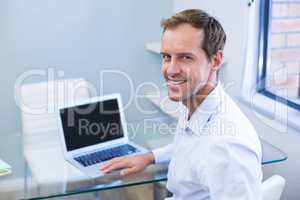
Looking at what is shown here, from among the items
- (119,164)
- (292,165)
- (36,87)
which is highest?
(36,87)

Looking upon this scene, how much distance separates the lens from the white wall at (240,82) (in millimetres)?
1924

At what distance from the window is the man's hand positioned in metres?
0.81

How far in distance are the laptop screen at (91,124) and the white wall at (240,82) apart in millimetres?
712

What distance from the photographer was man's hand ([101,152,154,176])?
158 centimetres

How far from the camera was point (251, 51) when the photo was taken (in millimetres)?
2229

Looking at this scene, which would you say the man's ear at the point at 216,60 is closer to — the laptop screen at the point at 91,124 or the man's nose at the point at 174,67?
the man's nose at the point at 174,67

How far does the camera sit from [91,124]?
182 centimetres

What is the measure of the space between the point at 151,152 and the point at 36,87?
3.06ft

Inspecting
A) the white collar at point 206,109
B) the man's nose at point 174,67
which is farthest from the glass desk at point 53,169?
the man's nose at point 174,67

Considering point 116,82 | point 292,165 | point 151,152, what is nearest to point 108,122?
point 151,152

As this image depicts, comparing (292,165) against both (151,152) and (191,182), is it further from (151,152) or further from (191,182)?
(191,182)

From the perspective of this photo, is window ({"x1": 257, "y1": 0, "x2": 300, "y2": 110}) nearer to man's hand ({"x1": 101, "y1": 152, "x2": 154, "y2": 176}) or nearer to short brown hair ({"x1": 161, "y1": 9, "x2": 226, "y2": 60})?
man's hand ({"x1": 101, "y1": 152, "x2": 154, "y2": 176})

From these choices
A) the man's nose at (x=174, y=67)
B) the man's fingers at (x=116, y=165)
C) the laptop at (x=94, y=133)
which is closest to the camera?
the man's nose at (x=174, y=67)

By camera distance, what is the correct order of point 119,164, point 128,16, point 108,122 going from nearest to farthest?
point 119,164
point 108,122
point 128,16
